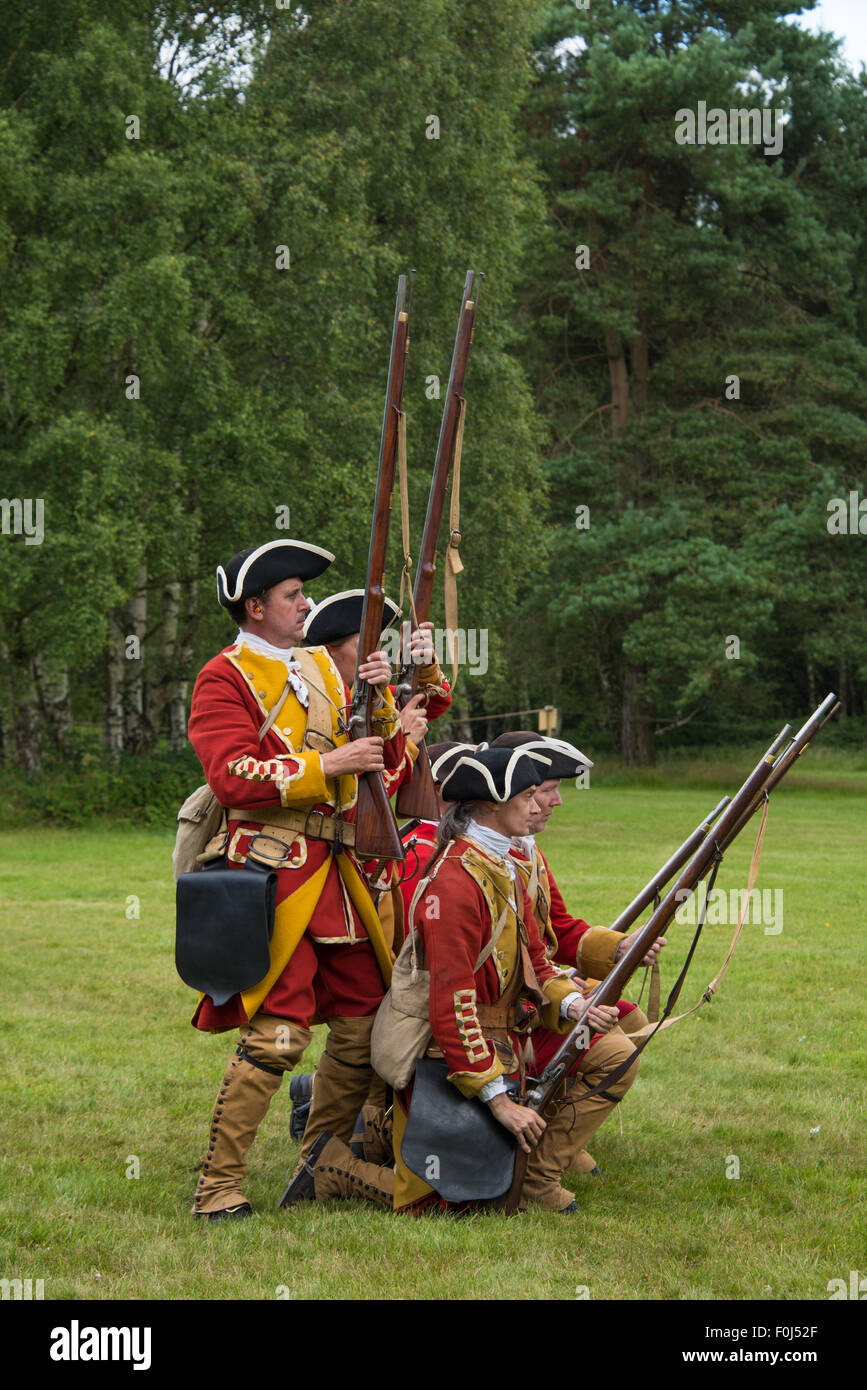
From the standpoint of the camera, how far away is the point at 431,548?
18.6 feet

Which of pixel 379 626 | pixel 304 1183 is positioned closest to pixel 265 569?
pixel 379 626

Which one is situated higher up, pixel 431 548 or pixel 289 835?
pixel 431 548

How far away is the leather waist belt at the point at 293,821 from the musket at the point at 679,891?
3.42 feet

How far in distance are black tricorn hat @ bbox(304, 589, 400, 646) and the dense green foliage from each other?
13233 mm

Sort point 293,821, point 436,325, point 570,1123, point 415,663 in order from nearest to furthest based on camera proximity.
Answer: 1. point 293,821
2. point 570,1123
3. point 415,663
4. point 436,325

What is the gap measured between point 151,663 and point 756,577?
498 inches

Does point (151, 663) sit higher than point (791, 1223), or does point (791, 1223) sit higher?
point (151, 663)

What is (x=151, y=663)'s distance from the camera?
90.1ft

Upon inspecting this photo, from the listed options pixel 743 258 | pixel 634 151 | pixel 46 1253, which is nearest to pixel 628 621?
pixel 743 258

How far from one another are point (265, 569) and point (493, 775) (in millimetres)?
1100

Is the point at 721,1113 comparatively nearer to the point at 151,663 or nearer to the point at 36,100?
the point at 36,100

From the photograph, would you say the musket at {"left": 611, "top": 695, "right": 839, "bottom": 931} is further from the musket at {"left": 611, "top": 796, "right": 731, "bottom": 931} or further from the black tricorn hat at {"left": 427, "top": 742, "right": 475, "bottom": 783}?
the black tricorn hat at {"left": 427, "top": 742, "right": 475, "bottom": 783}

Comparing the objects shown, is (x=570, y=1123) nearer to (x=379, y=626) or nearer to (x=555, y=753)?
(x=555, y=753)

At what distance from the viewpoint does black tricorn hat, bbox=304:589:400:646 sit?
5855 mm
